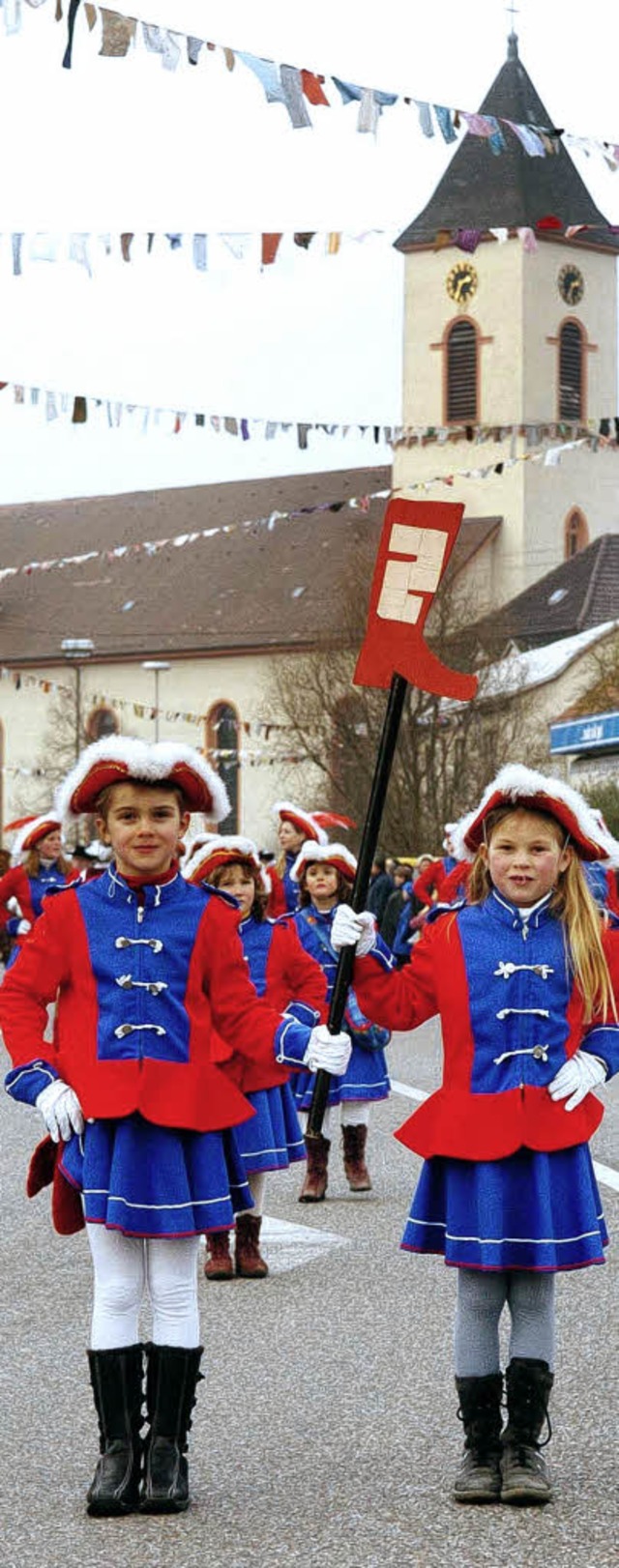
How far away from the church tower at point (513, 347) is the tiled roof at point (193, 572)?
5.24 feet

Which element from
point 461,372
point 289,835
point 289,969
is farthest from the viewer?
point 461,372

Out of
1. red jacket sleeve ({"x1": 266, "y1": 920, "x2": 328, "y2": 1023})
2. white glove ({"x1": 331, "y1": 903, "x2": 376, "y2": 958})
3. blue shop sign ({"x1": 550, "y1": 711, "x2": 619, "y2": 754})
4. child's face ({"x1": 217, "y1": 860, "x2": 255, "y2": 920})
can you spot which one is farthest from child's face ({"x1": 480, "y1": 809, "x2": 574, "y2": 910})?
blue shop sign ({"x1": 550, "y1": 711, "x2": 619, "y2": 754})

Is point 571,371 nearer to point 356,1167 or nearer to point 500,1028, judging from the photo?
point 356,1167

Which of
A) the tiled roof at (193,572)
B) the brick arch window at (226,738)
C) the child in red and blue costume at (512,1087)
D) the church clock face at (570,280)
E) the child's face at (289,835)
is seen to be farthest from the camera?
the tiled roof at (193,572)

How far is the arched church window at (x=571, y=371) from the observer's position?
7631 centimetres

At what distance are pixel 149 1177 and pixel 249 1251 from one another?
3339 millimetres

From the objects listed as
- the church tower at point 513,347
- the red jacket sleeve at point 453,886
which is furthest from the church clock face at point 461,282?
the red jacket sleeve at point 453,886

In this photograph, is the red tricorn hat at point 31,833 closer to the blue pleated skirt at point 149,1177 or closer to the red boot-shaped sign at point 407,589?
the red boot-shaped sign at point 407,589

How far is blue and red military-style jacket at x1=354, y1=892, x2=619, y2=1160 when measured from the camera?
5.69 meters

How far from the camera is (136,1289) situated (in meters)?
5.75

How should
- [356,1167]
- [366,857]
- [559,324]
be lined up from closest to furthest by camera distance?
[366,857] < [356,1167] < [559,324]

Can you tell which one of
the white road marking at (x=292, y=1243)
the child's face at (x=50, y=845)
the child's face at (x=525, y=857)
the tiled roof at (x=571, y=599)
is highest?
the tiled roof at (x=571, y=599)

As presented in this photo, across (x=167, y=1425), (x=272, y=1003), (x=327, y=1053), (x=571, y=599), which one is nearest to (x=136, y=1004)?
(x=327, y=1053)

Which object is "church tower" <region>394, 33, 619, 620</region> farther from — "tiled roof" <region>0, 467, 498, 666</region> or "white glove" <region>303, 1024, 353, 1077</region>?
"white glove" <region>303, 1024, 353, 1077</region>
